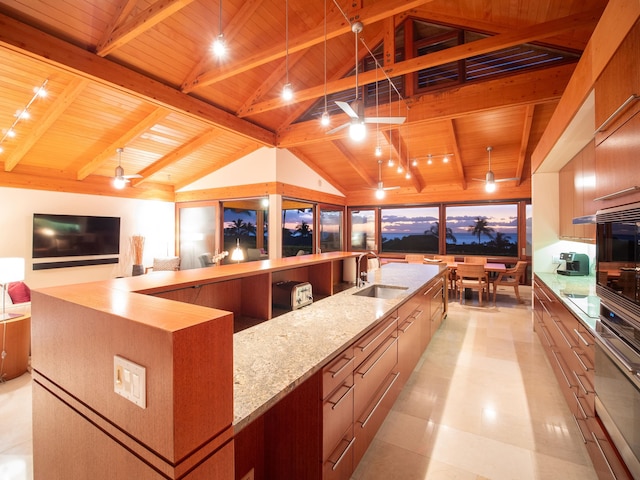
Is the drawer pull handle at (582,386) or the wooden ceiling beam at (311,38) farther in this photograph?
the wooden ceiling beam at (311,38)

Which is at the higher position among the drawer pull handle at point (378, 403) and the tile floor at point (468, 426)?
the drawer pull handle at point (378, 403)

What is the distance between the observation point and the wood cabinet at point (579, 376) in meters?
1.58

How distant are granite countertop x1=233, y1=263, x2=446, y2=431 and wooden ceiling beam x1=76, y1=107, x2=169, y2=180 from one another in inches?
159

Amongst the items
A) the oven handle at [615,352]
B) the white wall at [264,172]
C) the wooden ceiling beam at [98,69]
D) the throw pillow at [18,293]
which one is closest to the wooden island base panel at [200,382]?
the oven handle at [615,352]

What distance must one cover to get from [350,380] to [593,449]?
1.59 metres

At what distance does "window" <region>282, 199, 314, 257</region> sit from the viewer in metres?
7.45

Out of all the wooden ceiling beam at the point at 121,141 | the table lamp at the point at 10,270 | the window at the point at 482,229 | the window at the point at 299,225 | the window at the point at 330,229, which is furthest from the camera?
the window at the point at 330,229

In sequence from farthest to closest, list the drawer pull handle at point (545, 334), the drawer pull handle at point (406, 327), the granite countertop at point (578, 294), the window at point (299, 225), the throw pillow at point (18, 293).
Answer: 1. the window at point (299, 225)
2. the throw pillow at point (18, 293)
3. the drawer pull handle at point (545, 334)
4. the drawer pull handle at point (406, 327)
5. the granite countertop at point (578, 294)

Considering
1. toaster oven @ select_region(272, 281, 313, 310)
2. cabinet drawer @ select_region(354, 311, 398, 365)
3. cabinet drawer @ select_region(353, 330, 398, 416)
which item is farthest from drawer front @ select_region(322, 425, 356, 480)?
toaster oven @ select_region(272, 281, 313, 310)

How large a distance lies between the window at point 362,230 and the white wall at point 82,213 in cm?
524

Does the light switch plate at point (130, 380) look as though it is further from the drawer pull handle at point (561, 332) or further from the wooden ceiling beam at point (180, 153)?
the wooden ceiling beam at point (180, 153)

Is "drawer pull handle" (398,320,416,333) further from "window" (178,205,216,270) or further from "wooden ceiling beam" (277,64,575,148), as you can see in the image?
"window" (178,205,216,270)

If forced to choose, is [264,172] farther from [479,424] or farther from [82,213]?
[479,424]

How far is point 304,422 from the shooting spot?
1438 millimetres
